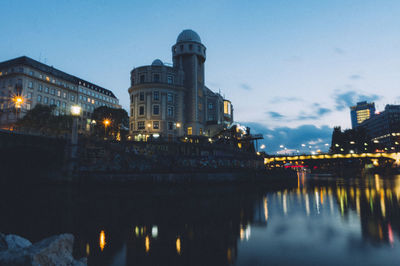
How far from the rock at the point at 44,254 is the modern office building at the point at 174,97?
196ft

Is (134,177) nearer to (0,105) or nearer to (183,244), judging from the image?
(183,244)

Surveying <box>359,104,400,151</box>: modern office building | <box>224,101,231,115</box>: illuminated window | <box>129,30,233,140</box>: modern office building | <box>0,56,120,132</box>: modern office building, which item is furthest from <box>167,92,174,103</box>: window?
<box>359,104,400,151</box>: modern office building

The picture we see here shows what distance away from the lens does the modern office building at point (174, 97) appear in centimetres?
7125

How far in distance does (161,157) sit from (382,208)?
34492 mm

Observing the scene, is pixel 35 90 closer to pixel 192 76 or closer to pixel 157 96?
pixel 157 96

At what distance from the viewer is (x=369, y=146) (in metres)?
120

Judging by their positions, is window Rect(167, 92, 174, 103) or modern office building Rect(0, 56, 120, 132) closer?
window Rect(167, 92, 174, 103)

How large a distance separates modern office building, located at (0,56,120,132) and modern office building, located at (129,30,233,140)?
3526 centimetres

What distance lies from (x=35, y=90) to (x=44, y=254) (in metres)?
99.9

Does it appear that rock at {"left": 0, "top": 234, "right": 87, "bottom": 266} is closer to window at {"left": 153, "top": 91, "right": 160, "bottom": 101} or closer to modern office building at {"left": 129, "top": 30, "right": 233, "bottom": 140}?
modern office building at {"left": 129, "top": 30, "right": 233, "bottom": 140}

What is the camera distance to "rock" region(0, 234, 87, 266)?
17.8 ft

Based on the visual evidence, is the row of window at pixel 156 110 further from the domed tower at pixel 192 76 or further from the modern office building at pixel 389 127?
the modern office building at pixel 389 127

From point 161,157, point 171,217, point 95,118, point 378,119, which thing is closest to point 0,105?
point 95,118

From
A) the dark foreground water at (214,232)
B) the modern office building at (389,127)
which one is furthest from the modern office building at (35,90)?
the modern office building at (389,127)
